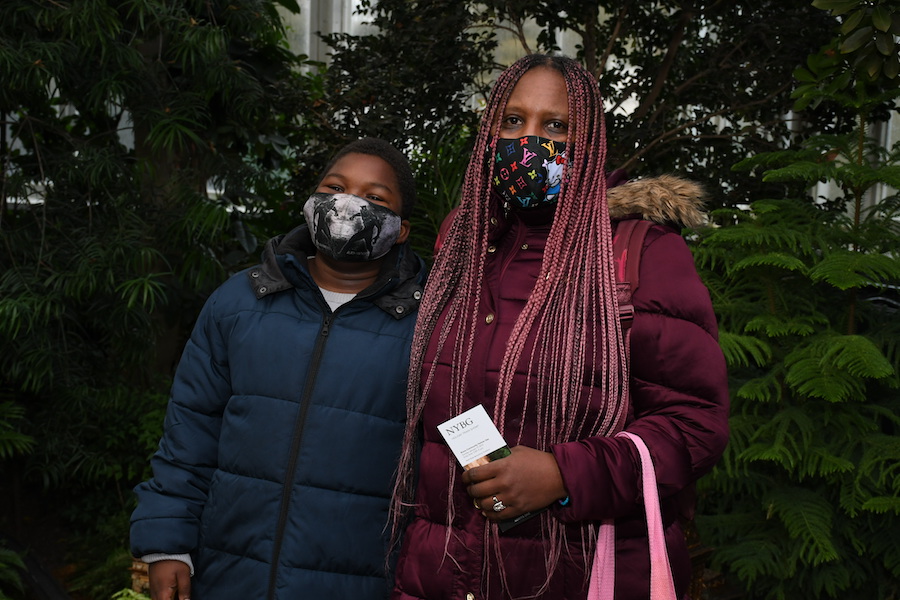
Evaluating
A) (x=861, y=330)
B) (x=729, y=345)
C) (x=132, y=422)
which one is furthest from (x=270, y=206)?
(x=861, y=330)

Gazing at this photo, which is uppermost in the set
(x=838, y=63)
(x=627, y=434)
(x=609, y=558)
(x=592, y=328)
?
(x=838, y=63)

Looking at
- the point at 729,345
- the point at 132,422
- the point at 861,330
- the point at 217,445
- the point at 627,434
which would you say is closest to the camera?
the point at 627,434

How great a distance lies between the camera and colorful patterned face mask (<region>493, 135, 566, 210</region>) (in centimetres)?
203

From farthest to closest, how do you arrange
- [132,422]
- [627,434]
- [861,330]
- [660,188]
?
[132,422], [861,330], [660,188], [627,434]

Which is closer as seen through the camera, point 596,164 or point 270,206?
point 596,164

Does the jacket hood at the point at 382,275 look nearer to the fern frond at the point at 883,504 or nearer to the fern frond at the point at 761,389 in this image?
the fern frond at the point at 761,389

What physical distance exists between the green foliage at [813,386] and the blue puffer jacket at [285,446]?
6.60 ft

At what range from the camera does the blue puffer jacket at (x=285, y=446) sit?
230 cm

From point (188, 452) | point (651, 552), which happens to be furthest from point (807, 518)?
point (188, 452)

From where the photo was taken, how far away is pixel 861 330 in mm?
4230

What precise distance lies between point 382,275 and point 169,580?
3.12ft

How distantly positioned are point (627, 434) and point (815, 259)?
250cm

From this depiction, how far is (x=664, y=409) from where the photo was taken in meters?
1.85

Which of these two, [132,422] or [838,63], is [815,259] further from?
[132,422]
